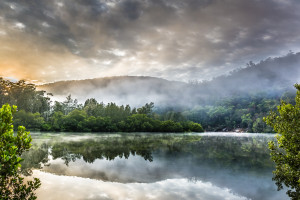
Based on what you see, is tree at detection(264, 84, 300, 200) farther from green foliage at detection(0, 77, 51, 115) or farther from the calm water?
green foliage at detection(0, 77, 51, 115)

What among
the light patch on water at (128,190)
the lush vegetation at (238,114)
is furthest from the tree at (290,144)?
the lush vegetation at (238,114)

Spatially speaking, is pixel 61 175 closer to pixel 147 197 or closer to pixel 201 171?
pixel 147 197

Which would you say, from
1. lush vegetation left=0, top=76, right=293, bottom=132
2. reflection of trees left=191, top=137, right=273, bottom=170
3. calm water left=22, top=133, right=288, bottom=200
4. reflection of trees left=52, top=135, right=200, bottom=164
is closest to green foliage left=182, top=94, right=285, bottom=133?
lush vegetation left=0, top=76, right=293, bottom=132

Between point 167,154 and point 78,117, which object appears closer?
point 167,154

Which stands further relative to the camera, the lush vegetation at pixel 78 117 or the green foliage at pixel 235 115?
the green foliage at pixel 235 115

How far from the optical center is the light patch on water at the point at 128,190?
1092 cm

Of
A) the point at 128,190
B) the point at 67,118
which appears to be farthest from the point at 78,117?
the point at 128,190

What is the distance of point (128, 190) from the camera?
39.4 ft

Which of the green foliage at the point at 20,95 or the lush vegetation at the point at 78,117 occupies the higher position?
the green foliage at the point at 20,95

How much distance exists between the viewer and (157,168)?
59.4 feet

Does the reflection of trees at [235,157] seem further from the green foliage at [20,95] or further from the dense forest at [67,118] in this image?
the green foliage at [20,95]

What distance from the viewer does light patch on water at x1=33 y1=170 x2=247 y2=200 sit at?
10.9 metres

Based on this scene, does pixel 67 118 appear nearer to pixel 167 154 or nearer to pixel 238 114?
pixel 167 154

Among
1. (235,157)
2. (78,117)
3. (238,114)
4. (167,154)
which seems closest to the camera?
(235,157)
